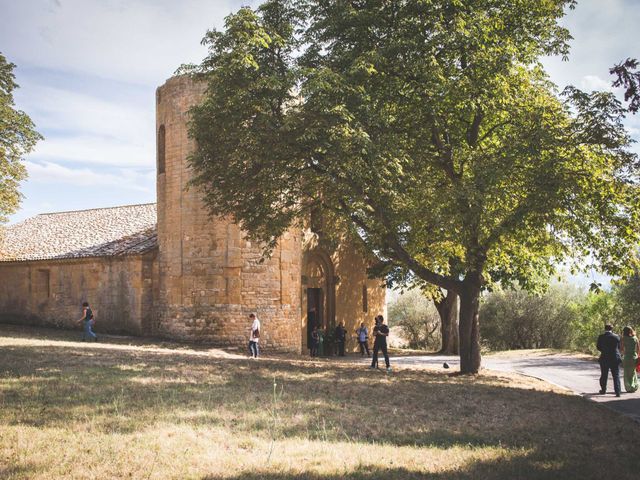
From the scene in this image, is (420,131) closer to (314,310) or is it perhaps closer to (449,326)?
(314,310)

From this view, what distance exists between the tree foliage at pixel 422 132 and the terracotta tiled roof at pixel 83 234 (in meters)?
12.5

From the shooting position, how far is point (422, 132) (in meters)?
15.7

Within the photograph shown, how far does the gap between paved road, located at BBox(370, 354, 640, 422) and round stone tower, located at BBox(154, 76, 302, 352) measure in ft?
24.9

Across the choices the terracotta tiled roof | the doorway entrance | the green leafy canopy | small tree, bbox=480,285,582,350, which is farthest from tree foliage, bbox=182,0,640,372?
small tree, bbox=480,285,582,350

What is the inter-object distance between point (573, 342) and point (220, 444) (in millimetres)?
31795

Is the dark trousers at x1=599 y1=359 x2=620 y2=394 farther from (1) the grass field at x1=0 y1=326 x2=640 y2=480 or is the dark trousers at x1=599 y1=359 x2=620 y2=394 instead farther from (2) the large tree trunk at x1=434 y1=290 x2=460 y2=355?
(2) the large tree trunk at x1=434 y1=290 x2=460 y2=355

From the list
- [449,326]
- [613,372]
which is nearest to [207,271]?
[449,326]

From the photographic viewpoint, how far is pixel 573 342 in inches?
1324

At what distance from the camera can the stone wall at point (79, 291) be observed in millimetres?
25062

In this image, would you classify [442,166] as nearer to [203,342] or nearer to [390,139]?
[390,139]

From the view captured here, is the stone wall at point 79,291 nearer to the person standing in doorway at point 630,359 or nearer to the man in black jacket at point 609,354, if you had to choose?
the man in black jacket at point 609,354

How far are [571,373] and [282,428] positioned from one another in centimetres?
1400

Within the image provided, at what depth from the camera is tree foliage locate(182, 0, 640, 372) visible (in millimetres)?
13219

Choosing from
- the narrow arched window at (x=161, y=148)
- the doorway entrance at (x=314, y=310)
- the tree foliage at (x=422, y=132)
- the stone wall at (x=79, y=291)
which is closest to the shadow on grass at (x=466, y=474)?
the tree foliage at (x=422, y=132)
